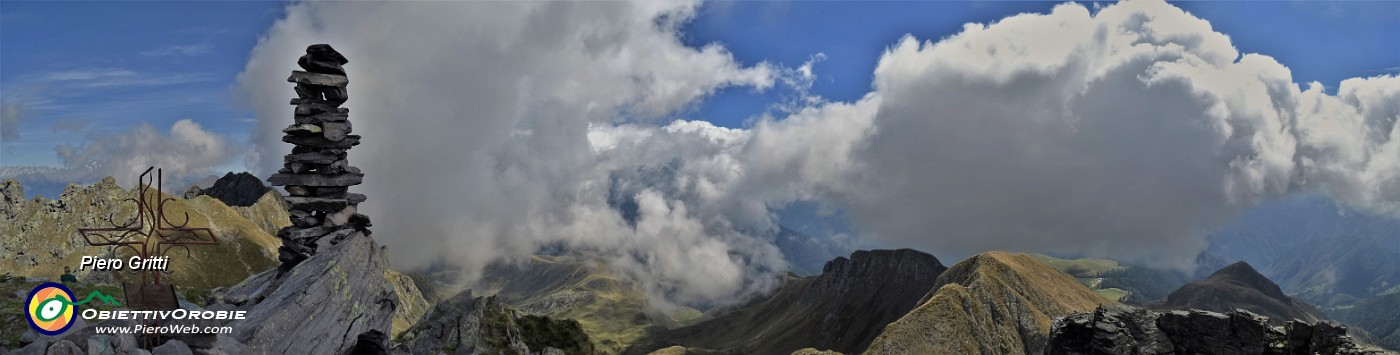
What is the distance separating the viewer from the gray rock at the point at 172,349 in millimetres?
26281

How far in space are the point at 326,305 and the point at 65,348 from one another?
11.2 m

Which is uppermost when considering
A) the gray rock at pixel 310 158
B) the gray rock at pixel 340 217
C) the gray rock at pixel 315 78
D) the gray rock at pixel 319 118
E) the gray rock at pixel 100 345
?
the gray rock at pixel 315 78

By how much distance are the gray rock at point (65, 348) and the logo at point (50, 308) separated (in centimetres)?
75

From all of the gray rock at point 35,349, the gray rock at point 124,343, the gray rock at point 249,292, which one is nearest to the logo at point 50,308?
the gray rock at point 35,349

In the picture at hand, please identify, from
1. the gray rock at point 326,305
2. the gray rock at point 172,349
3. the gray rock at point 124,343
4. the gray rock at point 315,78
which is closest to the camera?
the gray rock at point 124,343

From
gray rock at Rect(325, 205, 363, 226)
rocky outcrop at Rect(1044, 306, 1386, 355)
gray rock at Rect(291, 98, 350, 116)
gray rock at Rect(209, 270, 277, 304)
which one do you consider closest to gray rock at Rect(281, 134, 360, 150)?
gray rock at Rect(291, 98, 350, 116)

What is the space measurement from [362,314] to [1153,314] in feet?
310

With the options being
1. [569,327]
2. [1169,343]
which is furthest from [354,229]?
[569,327]

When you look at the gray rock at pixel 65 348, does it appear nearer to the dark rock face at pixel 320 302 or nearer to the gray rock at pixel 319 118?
the dark rock face at pixel 320 302

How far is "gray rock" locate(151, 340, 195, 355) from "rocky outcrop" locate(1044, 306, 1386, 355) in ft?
305

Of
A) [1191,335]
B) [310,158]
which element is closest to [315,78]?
[310,158]

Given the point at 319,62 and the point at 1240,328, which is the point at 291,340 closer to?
the point at 319,62

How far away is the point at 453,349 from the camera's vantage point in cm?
9800

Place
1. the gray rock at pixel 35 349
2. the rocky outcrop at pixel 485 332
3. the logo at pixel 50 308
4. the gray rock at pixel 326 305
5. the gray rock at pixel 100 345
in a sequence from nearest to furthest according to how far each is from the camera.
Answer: the logo at pixel 50 308
the gray rock at pixel 35 349
the gray rock at pixel 100 345
the gray rock at pixel 326 305
the rocky outcrop at pixel 485 332
